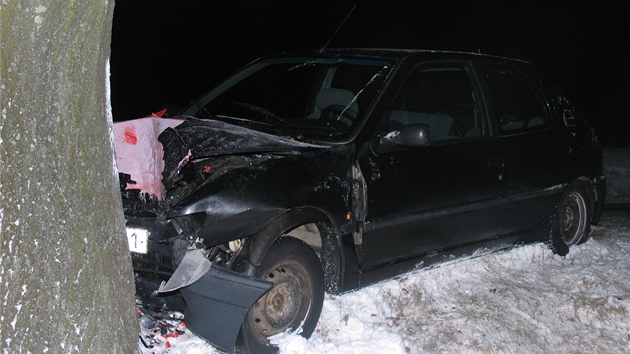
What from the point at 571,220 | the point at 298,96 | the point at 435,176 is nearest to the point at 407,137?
the point at 435,176

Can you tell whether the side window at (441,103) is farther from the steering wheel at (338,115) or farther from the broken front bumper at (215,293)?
the broken front bumper at (215,293)

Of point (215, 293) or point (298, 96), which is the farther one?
point (298, 96)

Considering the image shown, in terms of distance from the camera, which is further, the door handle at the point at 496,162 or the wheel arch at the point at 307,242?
the door handle at the point at 496,162

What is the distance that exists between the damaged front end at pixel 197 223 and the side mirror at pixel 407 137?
775mm

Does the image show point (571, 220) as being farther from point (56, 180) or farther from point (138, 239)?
point (56, 180)

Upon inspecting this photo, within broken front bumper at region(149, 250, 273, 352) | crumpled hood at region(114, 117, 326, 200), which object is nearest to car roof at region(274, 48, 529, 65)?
crumpled hood at region(114, 117, 326, 200)

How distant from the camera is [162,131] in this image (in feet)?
14.0

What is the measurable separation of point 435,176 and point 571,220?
2.23 m

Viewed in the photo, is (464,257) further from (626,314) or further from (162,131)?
(162,131)

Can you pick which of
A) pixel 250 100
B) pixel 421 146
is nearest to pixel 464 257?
pixel 421 146

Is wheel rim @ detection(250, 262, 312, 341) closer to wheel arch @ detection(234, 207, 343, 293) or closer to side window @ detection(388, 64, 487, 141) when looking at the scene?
wheel arch @ detection(234, 207, 343, 293)

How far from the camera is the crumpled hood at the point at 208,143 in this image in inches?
159

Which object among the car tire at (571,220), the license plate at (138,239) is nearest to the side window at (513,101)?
the car tire at (571,220)

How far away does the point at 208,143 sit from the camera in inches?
166
